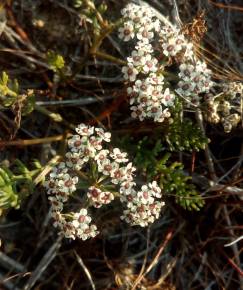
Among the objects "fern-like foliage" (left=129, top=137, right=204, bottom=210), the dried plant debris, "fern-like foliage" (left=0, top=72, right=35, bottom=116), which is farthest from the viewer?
the dried plant debris

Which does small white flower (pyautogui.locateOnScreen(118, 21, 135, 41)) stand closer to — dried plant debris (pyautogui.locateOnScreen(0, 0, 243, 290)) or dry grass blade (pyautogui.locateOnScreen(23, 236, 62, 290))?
dried plant debris (pyautogui.locateOnScreen(0, 0, 243, 290))

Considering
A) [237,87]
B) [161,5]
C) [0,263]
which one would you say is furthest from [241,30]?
[0,263]

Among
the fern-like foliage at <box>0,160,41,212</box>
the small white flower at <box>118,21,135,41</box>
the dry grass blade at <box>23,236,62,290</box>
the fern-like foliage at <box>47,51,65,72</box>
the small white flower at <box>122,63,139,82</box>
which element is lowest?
the dry grass blade at <box>23,236,62,290</box>

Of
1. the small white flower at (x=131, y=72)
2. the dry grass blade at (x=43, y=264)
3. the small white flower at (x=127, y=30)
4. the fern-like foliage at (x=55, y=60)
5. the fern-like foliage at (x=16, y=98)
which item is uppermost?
the small white flower at (x=127, y=30)

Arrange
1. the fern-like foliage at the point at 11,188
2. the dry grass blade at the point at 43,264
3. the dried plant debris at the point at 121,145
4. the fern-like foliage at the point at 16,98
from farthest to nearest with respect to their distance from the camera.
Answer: the dry grass blade at the point at 43,264 → the dried plant debris at the point at 121,145 → the fern-like foliage at the point at 16,98 → the fern-like foliage at the point at 11,188

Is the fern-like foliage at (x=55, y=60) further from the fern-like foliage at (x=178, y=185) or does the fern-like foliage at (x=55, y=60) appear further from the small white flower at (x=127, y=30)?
the fern-like foliage at (x=178, y=185)

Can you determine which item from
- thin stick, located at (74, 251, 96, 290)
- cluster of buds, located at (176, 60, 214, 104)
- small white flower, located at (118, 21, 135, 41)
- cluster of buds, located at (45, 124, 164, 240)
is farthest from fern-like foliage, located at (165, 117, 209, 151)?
thin stick, located at (74, 251, 96, 290)

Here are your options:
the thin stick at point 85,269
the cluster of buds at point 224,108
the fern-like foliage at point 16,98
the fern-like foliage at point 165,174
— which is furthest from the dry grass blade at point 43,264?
the cluster of buds at point 224,108

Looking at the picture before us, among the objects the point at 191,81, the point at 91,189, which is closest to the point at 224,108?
the point at 191,81

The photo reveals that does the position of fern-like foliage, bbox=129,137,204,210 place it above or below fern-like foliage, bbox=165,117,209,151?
below
